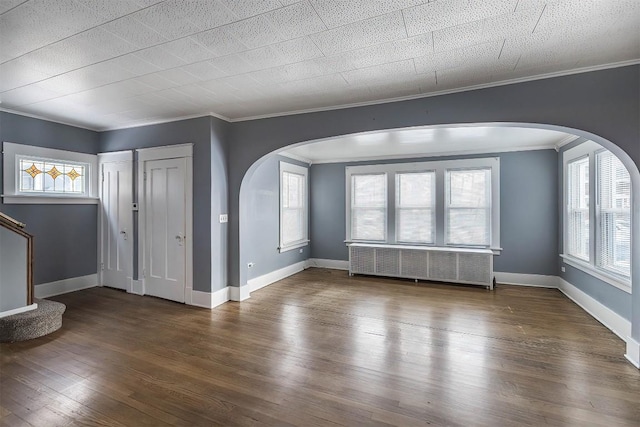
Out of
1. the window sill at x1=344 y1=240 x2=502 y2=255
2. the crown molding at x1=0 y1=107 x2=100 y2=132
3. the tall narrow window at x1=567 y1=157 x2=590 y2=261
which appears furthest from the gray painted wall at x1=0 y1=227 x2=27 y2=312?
the tall narrow window at x1=567 y1=157 x2=590 y2=261

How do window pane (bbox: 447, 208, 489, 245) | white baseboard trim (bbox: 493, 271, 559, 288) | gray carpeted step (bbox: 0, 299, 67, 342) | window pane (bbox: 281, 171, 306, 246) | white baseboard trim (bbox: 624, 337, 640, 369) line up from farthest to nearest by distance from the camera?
window pane (bbox: 281, 171, 306, 246)
window pane (bbox: 447, 208, 489, 245)
white baseboard trim (bbox: 493, 271, 559, 288)
gray carpeted step (bbox: 0, 299, 67, 342)
white baseboard trim (bbox: 624, 337, 640, 369)

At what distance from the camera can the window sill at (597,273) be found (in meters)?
3.13

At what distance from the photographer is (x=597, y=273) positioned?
144 inches

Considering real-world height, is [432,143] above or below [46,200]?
above

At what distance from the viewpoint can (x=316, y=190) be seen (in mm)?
6926

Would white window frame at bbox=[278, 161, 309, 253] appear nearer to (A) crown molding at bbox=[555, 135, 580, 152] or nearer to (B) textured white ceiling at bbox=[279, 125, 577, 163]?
(B) textured white ceiling at bbox=[279, 125, 577, 163]

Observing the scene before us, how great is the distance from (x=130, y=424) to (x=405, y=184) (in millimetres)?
5436

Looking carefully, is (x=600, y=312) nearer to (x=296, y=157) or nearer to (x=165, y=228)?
(x=296, y=157)

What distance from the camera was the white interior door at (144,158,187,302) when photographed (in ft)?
14.1

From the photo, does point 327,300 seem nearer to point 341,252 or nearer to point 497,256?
point 341,252

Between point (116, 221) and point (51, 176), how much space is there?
3.41 feet

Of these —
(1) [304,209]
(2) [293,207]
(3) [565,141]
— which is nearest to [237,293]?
(2) [293,207]

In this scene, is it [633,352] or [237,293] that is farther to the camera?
[237,293]

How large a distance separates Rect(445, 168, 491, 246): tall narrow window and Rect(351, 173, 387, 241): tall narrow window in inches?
48.5
